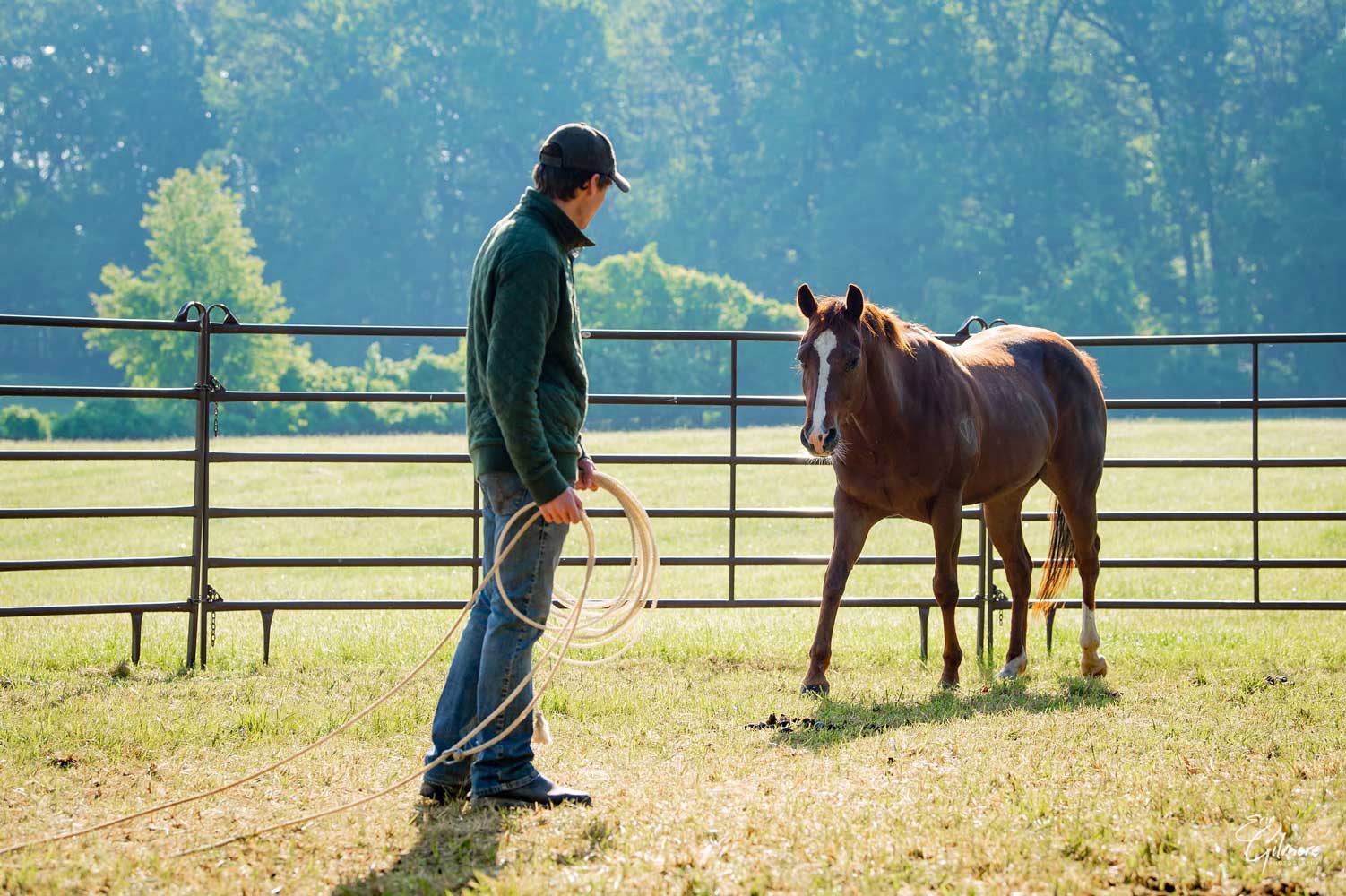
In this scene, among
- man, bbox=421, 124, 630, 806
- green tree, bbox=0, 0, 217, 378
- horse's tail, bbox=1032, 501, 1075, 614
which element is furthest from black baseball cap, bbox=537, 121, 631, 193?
green tree, bbox=0, 0, 217, 378

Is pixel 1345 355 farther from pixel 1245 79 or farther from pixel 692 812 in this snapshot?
pixel 692 812

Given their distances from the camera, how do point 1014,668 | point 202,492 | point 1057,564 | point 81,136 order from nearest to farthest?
point 1014,668
point 202,492
point 1057,564
point 81,136

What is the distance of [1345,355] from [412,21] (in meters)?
41.9

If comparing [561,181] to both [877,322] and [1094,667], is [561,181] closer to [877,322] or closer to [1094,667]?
[877,322]

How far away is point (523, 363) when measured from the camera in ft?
13.0

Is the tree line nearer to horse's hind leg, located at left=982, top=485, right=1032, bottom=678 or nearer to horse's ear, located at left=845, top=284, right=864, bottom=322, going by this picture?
horse's hind leg, located at left=982, top=485, right=1032, bottom=678

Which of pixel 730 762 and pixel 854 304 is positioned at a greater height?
pixel 854 304

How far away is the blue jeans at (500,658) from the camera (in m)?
4.21

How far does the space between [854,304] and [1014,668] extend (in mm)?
2229

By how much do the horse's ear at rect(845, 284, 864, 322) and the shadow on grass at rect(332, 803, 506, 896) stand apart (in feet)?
9.32

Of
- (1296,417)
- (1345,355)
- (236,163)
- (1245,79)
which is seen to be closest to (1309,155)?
(1245,79)

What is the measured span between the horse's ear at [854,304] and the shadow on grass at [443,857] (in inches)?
112

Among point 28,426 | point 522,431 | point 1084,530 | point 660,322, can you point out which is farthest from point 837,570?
point 660,322

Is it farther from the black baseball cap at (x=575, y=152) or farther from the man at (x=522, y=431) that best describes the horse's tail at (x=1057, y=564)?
the black baseball cap at (x=575, y=152)
